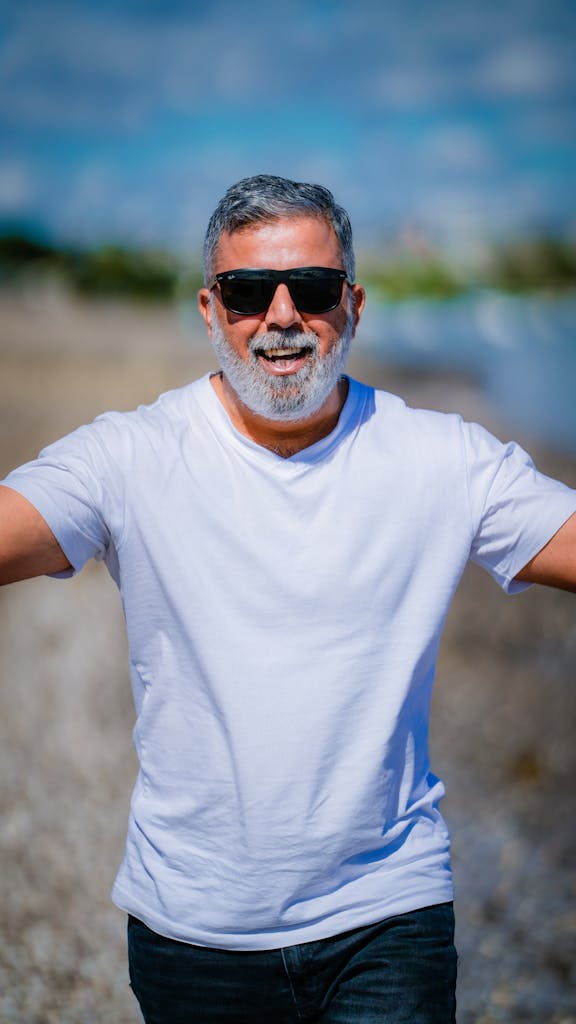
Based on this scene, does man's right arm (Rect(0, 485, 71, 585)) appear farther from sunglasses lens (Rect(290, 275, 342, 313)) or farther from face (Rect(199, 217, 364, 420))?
sunglasses lens (Rect(290, 275, 342, 313))

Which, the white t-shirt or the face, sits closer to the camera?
the white t-shirt

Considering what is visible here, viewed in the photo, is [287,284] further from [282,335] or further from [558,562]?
[558,562]

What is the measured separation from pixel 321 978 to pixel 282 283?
137 cm

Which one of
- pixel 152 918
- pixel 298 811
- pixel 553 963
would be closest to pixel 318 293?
pixel 298 811

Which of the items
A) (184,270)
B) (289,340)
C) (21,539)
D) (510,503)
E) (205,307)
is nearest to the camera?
(21,539)

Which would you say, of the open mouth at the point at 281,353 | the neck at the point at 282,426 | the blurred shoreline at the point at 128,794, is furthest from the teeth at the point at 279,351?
the blurred shoreline at the point at 128,794

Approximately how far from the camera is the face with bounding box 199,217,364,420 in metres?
2.23

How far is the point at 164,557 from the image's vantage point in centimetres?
210

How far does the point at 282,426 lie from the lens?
223 centimetres

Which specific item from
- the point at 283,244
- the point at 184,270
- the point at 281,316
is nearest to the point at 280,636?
the point at 281,316

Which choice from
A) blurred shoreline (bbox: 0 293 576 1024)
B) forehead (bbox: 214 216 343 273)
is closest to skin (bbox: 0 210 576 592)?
forehead (bbox: 214 216 343 273)

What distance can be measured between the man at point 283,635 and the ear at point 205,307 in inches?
7.7

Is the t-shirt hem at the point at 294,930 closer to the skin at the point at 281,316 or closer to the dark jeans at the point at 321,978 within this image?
the dark jeans at the point at 321,978

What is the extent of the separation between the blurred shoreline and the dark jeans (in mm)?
2312
